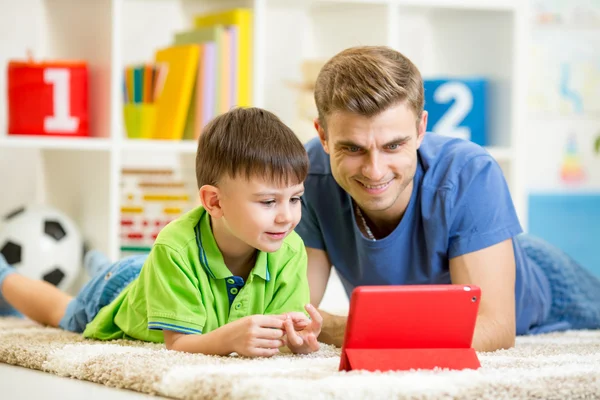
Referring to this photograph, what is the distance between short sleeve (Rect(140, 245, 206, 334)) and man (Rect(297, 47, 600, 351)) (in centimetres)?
27

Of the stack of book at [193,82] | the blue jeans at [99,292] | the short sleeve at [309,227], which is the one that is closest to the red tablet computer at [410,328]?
the short sleeve at [309,227]

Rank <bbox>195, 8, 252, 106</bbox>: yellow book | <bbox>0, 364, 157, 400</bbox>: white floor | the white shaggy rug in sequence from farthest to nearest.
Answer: <bbox>195, 8, 252, 106</bbox>: yellow book → <bbox>0, 364, 157, 400</bbox>: white floor → the white shaggy rug

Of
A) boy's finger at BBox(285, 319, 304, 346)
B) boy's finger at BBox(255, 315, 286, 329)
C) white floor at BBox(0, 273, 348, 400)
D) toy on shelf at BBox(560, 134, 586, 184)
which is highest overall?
toy on shelf at BBox(560, 134, 586, 184)

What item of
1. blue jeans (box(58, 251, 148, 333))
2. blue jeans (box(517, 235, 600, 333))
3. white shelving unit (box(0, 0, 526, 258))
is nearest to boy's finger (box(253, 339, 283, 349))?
blue jeans (box(58, 251, 148, 333))

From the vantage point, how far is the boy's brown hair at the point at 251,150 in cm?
132

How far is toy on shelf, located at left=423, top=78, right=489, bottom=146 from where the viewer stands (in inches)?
109

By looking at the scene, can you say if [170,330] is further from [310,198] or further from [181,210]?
[181,210]

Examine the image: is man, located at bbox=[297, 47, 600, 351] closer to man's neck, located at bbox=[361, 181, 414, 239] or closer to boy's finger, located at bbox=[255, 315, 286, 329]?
man's neck, located at bbox=[361, 181, 414, 239]

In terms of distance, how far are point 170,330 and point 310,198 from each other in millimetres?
464

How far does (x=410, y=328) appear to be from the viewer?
1.17m


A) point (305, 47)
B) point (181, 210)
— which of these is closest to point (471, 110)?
point (305, 47)

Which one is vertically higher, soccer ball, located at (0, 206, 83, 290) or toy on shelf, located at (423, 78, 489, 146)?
toy on shelf, located at (423, 78, 489, 146)

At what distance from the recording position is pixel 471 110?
280cm

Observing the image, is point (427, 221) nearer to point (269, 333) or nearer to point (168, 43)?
point (269, 333)
